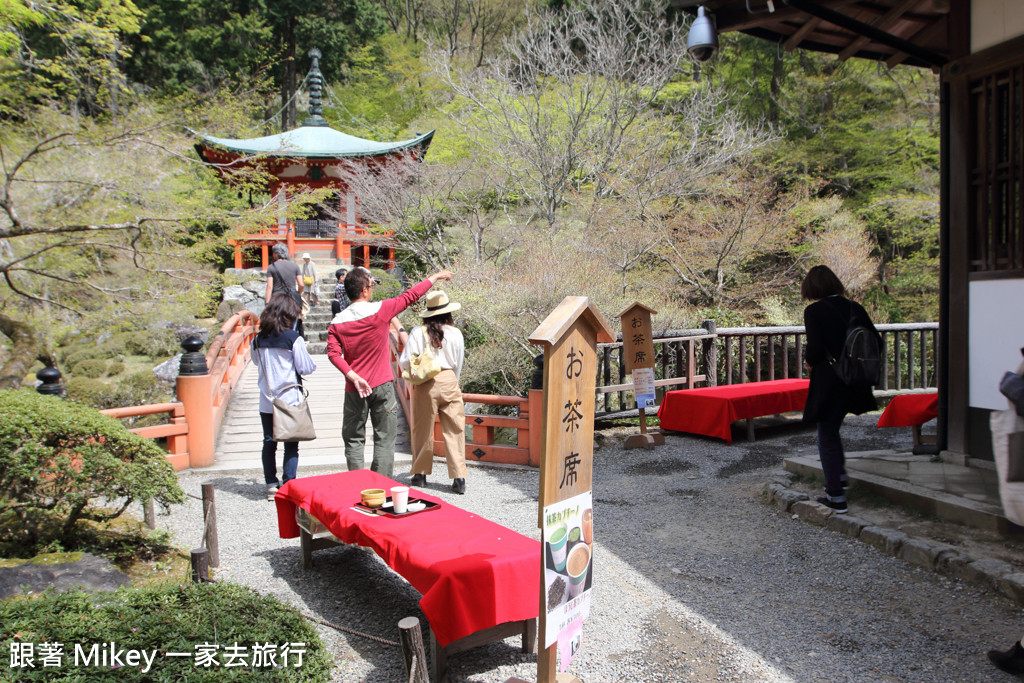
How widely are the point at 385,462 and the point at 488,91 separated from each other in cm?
982

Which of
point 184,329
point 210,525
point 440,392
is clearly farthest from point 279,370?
point 184,329

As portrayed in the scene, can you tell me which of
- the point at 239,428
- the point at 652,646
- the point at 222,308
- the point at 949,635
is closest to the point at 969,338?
the point at 949,635

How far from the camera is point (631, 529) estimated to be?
4.76 meters

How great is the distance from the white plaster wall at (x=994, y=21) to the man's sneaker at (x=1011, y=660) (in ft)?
13.8

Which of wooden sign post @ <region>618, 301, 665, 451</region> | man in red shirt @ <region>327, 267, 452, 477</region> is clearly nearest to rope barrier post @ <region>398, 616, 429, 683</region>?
man in red shirt @ <region>327, 267, 452, 477</region>

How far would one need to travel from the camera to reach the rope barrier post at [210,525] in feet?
13.0

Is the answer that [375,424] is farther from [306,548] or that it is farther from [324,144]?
[324,144]

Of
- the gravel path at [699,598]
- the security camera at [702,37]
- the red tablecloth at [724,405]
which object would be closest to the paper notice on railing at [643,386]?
the red tablecloth at [724,405]

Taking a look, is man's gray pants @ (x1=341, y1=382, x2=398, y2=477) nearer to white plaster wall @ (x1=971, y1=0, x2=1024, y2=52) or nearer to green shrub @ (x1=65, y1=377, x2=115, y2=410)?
white plaster wall @ (x1=971, y1=0, x2=1024, y2=52)

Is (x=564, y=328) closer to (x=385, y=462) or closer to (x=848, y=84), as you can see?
(x=385, y=462)

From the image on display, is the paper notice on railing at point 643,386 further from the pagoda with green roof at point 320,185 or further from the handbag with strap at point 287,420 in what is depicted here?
the pagoda with green roof at point 320,185

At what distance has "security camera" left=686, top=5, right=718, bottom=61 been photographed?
17.2ft

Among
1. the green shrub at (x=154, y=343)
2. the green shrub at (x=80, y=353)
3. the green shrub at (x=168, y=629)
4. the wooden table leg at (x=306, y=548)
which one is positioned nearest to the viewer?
the green shrub at (x=168, y=629)

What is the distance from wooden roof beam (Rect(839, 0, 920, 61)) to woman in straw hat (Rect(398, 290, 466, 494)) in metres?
4.21
